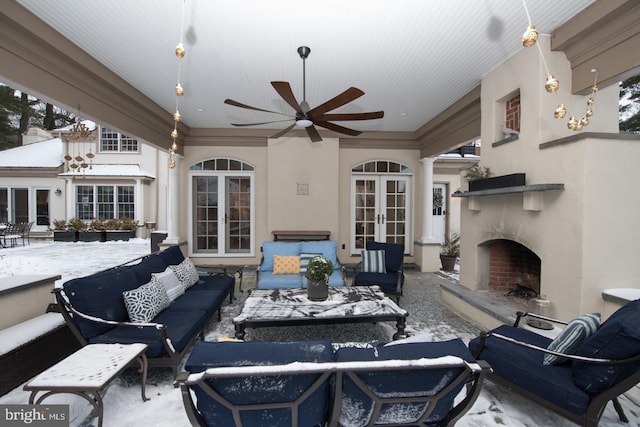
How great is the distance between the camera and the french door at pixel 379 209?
6820 mm

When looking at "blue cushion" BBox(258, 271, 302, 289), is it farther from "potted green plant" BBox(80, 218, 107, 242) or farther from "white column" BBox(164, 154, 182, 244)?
"potted green plant" BBox(80, 218, 107, 242)

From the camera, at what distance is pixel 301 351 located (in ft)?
4.55

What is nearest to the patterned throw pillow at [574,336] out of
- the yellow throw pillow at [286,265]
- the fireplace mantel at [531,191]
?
the fireplace mantel at [531,191]

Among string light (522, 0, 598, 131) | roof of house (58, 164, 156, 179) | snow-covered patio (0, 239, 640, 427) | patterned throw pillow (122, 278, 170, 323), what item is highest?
roof of house (58, 164, 156, 179)

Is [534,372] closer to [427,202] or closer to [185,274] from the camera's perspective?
[185,274]

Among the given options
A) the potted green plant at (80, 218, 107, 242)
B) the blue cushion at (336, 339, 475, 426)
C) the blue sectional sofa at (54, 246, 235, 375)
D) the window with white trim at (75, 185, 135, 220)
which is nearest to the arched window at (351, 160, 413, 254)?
the blue sectional sofa at (54, 246, 235, 375)

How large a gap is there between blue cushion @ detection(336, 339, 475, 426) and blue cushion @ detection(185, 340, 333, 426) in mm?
→ 119

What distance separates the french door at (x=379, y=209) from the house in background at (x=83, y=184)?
831 cm

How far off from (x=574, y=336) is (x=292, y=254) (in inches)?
136

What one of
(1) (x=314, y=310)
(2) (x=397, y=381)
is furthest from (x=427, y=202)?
(2) (x=397, y=381)

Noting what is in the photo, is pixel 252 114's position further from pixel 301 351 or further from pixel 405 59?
pixel 301 351

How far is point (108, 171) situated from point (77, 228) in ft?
7.75

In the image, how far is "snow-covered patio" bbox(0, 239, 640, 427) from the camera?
193cm

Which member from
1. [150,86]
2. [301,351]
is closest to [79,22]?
[150,86]
